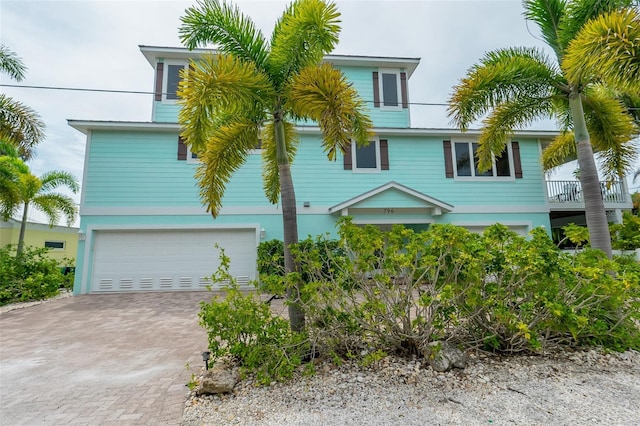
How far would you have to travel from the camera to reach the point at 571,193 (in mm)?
13211

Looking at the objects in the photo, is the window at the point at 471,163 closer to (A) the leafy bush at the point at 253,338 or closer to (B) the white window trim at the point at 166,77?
(A) the leafy bush at the point at 253,338

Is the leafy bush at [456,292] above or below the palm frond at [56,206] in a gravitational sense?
below

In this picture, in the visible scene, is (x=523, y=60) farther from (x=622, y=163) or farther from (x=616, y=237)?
(x=616, y=237)

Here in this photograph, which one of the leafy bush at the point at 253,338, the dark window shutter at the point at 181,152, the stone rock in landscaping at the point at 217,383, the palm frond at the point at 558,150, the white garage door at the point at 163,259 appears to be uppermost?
the dark window shutter at the point at 181,152

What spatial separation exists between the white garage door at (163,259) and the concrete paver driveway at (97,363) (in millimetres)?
2394

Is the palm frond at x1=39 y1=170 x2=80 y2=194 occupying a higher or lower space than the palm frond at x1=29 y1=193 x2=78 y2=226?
higher

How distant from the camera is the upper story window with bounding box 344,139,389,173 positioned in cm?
1224

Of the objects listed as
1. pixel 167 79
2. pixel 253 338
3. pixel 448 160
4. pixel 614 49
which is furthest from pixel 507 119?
pixel 167 79

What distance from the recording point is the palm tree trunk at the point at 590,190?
5297 mm

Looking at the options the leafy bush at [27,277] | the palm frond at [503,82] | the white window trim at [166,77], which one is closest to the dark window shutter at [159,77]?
the white window trim at [166,77]

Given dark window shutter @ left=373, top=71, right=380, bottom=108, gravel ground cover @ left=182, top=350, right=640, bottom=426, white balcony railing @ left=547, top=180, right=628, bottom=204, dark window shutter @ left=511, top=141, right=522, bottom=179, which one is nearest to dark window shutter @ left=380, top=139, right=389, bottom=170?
dark window shutter @ left=373, top=71, right=380, bottom=108

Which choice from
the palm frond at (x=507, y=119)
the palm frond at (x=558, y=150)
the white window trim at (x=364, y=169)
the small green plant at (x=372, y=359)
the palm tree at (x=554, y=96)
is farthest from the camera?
the white window trim at (x=364, y=169)

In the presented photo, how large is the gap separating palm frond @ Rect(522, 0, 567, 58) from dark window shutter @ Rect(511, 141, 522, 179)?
7509mm

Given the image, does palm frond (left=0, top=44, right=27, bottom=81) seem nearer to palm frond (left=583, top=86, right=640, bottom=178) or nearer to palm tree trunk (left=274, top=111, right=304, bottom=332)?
palm tree trunk (left=274, top=111, right=304, bottom=332)
